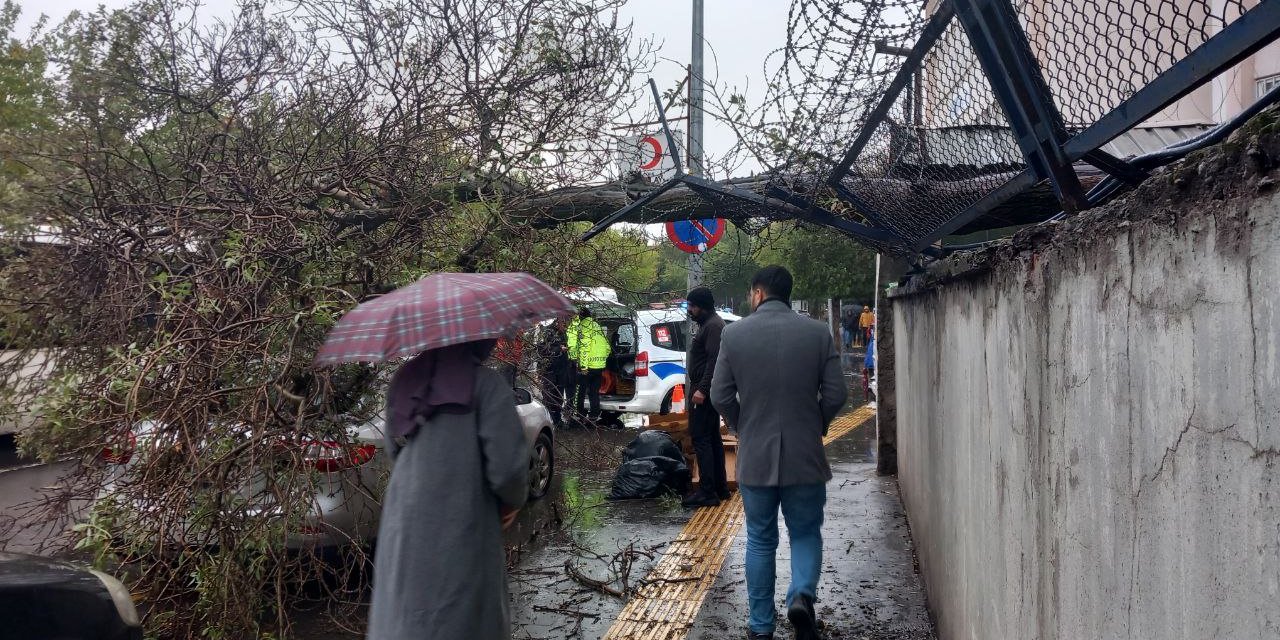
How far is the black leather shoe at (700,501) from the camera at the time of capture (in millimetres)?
7984

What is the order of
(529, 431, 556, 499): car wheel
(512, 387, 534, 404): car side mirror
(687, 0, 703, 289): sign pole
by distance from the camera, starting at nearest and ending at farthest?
1. (687, 0, 703, 289): sign pole
2. (512, 387, 534, 404): car side mirror
3. (529, 431, 556, 499): car wheel

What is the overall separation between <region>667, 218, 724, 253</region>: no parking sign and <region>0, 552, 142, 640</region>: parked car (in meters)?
5.33

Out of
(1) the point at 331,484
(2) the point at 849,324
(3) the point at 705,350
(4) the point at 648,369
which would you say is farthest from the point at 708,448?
(2) the point at 849,324

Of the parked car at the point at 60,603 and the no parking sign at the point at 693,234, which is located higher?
the no parking sign at the point at 693,234

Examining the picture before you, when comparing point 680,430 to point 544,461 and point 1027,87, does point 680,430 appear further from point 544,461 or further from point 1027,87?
point 1027,87

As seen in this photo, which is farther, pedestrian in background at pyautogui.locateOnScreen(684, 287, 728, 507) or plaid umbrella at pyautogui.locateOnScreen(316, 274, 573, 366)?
pedestrian in background at pyautogui.locateOnScreen(684, 287, 728, 507)

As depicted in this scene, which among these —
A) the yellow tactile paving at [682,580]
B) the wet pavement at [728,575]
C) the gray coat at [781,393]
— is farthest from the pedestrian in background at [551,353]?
the gray coat at [781,393]

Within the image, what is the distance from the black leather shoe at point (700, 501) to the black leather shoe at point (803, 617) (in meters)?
3.31

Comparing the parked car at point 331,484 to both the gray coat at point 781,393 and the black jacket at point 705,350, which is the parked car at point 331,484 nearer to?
the gray coat at point 781,393

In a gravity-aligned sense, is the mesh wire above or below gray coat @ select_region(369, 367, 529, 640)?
above

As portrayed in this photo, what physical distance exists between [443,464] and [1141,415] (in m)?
1.98

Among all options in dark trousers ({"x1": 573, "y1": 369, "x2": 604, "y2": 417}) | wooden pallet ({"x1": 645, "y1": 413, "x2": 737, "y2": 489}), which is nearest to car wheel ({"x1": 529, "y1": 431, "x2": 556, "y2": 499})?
wooden pallet ({"x1": 645, "y1": 413, "x2": 737, "y2": 489})

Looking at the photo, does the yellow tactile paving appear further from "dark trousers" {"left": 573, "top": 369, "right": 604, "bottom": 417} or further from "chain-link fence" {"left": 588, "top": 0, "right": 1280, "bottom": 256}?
"dark trousers" {"left": 573, "top": 369, "right": 604, "bottom": 417}

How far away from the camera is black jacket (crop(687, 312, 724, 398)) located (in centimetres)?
770
